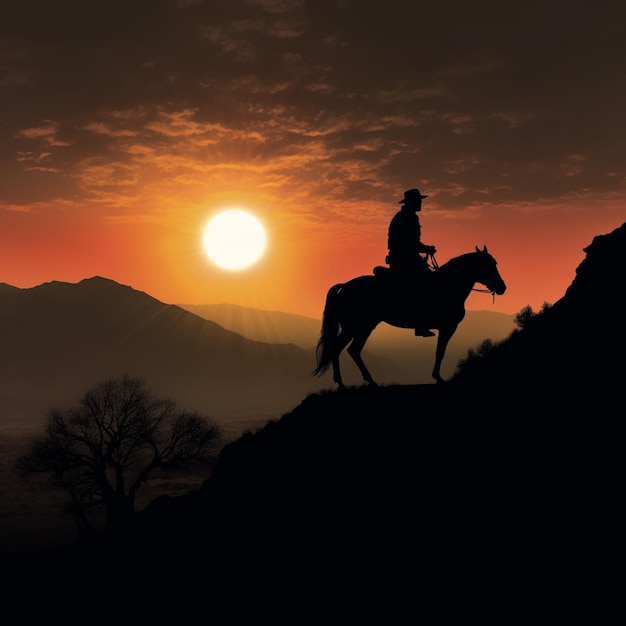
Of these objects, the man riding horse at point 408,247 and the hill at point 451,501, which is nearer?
the hill at point 451,501

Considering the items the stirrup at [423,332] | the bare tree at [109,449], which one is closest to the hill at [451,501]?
the stirrup at [423,332]

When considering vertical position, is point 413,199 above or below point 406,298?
above

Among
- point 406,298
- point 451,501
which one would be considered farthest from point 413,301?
point 451,501

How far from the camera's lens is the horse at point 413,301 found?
43.8ft

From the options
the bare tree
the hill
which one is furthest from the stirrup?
the bare tree

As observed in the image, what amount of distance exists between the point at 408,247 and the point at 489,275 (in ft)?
7.55

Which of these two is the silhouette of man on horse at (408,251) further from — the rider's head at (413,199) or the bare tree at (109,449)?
the bare tree at (109,449)

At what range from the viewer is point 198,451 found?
1401 inches

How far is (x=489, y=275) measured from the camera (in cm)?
1362

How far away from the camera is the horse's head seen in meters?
13.6

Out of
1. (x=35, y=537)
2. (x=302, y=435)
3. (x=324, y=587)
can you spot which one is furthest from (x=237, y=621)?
(x=35, y=537)

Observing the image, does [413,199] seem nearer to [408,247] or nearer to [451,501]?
[408,247]

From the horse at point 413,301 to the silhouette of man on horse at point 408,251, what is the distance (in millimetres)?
112

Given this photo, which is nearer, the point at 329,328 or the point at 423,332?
the point at 423,332
